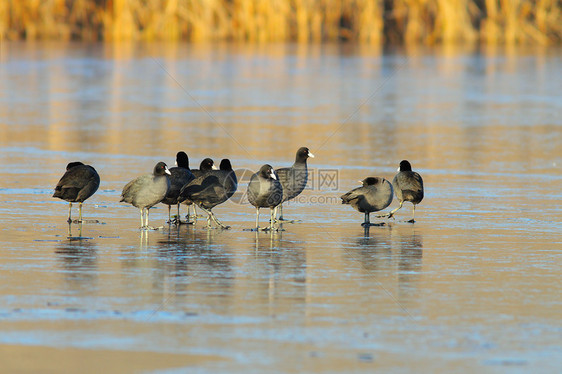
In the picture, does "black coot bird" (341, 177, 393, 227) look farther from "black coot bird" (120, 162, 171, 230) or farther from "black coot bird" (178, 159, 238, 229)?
"black coot bird" (120, 162, 171, 230)

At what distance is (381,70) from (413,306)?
29.3m

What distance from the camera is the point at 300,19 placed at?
49000mm

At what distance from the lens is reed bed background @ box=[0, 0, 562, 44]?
161 ft

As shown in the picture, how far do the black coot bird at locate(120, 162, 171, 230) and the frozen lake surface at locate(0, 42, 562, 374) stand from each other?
343mm

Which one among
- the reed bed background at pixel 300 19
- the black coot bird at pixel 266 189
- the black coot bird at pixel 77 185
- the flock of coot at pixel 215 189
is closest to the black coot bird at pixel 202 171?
the flock of coot at pixel 215 189

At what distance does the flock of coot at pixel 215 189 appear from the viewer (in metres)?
10.5

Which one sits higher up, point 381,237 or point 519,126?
point 519,126

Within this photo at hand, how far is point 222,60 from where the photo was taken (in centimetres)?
4078

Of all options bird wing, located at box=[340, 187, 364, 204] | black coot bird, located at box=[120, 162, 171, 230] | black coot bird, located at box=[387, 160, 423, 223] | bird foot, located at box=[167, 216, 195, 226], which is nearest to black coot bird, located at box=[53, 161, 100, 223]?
black coot bird, located at box=[120, 162, 171, 230]

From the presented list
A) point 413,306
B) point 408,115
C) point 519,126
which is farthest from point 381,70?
point 413,306

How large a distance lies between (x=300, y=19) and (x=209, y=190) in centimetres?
3911

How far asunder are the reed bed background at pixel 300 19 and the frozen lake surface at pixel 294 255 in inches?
992

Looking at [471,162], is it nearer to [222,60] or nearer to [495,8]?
[222,60]

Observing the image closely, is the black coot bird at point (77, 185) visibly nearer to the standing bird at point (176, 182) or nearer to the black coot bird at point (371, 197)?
the standing bird at point (176, 182)
